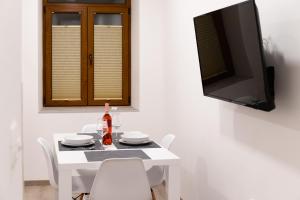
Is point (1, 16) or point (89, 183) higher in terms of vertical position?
point (1, 16)

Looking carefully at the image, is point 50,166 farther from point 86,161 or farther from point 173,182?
point 173,182

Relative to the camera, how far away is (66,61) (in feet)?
19.5

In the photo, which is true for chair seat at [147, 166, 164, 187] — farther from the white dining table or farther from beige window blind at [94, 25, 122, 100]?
beige window blind at [94, 25, 122, 100]

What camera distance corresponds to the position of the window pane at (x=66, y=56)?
19.4 feet

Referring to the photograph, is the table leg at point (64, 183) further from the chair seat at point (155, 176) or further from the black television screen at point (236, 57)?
the black television screen at point (236, 57)

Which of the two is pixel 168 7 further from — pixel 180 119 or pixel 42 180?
pixel 42 180

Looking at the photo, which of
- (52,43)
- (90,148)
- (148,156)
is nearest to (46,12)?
(52,43)

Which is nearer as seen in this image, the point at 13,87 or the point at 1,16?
the point at 1,16

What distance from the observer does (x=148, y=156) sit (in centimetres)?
330

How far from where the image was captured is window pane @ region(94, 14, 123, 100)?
5.99m

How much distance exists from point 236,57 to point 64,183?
1389mm

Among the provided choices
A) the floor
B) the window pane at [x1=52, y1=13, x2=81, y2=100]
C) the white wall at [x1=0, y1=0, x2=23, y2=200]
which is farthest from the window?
the white wall at [x1=0, y1=0, x2=23, y2=200]

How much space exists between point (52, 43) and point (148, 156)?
10.2ft

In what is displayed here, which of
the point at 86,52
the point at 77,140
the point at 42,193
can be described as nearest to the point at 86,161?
the point at 77,140
